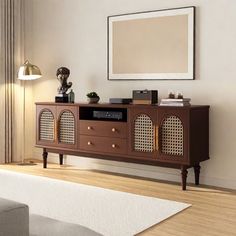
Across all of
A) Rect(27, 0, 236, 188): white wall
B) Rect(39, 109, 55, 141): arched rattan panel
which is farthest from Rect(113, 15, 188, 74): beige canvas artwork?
Rect(39, 109, 55, 141): arched rattan panel

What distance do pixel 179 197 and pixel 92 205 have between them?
79 centimetres

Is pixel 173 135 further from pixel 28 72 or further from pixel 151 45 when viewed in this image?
pixel 28 72

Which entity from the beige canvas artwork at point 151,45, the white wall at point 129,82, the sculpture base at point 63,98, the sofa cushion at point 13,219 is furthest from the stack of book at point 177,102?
the sofa cushion at point 13,219

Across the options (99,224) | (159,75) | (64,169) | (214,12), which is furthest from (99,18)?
(99,224)

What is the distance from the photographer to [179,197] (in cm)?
378

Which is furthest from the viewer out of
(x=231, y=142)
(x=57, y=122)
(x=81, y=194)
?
(x=57, y=122)

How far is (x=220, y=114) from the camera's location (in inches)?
165

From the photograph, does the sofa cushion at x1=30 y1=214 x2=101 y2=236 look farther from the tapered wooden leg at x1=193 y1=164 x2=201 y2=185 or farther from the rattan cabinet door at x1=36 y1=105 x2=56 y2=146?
the rattan cabinet door at x1=36 y1=105 x2=56 y2=146

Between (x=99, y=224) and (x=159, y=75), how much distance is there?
2.00 m

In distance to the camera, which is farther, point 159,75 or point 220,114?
point 159,75

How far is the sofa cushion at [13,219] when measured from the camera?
1424mm

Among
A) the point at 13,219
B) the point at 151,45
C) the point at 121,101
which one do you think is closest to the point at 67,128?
the point at 121,101

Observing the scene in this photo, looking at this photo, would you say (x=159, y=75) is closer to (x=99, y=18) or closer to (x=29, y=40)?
(x=99, y=18)

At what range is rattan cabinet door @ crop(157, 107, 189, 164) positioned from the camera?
3.95 metres
